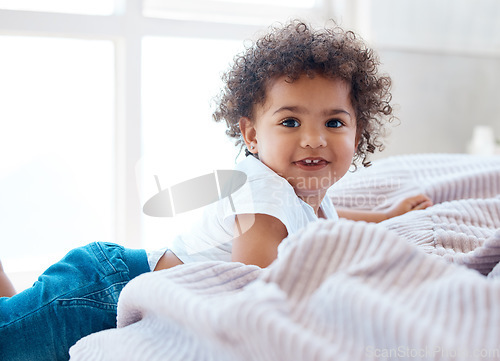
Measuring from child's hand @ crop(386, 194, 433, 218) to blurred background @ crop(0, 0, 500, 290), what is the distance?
Result: 996mm

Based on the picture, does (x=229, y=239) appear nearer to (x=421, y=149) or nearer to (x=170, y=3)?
(x=170, y=3)

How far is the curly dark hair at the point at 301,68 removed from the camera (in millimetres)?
1205

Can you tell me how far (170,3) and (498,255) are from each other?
215 centimetres

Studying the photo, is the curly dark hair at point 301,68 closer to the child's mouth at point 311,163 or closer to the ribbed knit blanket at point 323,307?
the child's mouth at point 311,163

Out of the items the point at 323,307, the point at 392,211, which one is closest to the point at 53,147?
the point at 392,211

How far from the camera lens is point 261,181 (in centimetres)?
117

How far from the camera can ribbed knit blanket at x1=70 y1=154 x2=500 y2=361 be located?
0.47 m

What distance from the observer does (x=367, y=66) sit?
1.33 m

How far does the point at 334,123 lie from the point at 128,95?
1447 millimetres

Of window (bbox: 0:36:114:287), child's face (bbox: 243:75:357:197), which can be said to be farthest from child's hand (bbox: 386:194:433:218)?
window (bbox: 0:36:114:287)

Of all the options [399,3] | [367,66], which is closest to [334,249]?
[367,66]

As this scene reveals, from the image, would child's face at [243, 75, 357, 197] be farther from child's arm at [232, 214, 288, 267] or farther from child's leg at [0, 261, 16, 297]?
child's leg at [0, 261, 16, 297]

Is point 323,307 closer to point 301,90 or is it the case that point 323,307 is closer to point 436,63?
point 301,90

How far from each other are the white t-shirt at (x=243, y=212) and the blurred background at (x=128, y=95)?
101 cm
